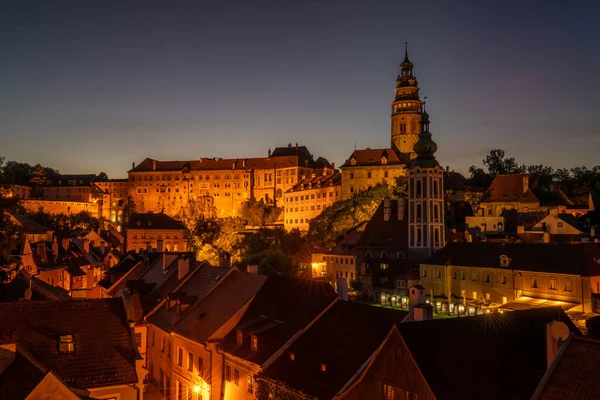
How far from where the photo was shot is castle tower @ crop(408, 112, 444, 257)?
7662cm

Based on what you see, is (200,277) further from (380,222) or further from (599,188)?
(599,188)

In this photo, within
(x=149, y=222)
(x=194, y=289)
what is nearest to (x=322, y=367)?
(x=194, y=289)

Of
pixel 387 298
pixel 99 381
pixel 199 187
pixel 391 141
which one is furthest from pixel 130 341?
pixel 199 187

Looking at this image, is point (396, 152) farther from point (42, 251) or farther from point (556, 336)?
point (556, 336)

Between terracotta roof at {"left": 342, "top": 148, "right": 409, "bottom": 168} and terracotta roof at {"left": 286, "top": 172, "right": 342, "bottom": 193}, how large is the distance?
651 centimetres

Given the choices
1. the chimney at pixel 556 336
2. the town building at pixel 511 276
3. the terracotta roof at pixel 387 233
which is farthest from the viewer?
the terracotta roof at pixel 387 233

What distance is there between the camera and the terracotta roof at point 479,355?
1576 cm

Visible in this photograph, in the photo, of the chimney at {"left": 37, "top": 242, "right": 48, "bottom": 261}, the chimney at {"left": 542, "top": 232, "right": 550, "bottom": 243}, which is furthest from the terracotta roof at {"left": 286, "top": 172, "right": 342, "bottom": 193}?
the chimney at {"left": 37, "top": 242, "right": 48, "bottom": 261}

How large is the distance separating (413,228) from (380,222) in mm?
5830

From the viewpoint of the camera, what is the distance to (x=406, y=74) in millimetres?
122500

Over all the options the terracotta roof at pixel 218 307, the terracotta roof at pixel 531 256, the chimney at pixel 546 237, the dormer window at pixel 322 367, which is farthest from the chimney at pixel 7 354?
the chimney at pixel 546 237

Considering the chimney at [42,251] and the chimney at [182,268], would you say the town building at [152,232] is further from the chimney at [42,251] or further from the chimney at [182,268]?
the chimney at [182,268]

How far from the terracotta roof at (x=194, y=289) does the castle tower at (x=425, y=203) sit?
159ft

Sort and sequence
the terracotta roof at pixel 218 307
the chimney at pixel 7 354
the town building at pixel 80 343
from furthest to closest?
the terracotta roof at pixel 218 307
the town building at pixel 80 343
the chimney at pixel 7 354
